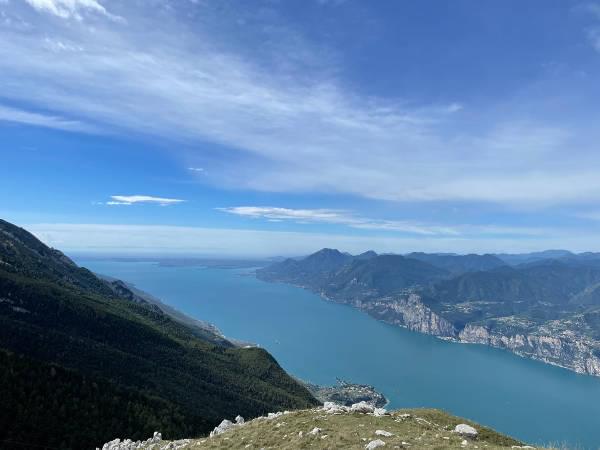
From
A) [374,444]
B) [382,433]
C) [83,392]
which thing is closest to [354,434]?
[382,433]

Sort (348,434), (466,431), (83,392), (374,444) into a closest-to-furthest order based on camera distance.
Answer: (374,444)
(348,434)
(466,431)
(83,392)

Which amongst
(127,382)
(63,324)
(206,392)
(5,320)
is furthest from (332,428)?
(63,324)

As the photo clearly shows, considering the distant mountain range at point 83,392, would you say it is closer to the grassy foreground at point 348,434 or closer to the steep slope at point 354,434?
the steep slope at point 354,434

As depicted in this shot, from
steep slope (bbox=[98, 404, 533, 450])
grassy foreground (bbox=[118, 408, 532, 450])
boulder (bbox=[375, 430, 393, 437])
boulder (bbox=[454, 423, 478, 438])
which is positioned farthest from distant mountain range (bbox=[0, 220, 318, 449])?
boulder (bbox=[454, 423, 478, 438])

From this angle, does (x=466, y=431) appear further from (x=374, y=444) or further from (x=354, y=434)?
(x=374, y=444)

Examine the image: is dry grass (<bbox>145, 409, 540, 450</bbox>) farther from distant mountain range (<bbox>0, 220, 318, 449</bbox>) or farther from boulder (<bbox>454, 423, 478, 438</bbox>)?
distant mountain range (<bbox>0, 220, 318, 449</bbox>)

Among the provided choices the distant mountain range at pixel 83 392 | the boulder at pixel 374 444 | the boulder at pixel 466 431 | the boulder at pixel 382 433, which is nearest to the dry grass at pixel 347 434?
the boulder at pixel 382 433

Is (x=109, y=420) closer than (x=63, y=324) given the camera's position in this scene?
Yes

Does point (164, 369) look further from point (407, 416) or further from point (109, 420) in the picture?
point (407, 416)
